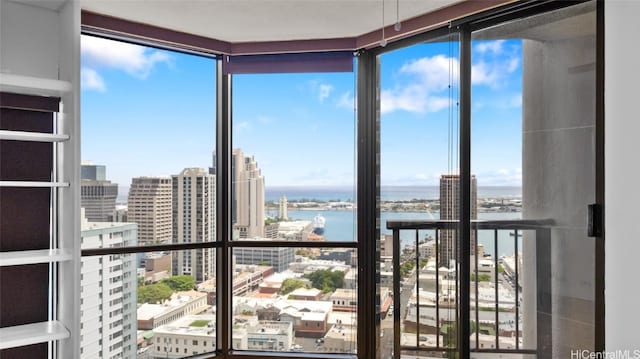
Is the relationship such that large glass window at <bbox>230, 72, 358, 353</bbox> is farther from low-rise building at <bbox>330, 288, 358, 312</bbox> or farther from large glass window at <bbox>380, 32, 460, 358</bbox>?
large glass window at <bbox>380, 32, 460, 358</bbox>

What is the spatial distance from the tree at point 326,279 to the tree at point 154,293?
1.00 metres

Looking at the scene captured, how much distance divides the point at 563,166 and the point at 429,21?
45.9 inches

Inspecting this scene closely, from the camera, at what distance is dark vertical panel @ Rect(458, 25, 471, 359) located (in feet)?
8.66

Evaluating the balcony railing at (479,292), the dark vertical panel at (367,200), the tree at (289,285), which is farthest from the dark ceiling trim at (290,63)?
the tree at (289,285)

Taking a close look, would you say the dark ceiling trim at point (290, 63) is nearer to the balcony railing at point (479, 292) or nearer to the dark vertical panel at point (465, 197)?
the dark vertical panel at point (465, 197)

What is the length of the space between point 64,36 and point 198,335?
2192 mm

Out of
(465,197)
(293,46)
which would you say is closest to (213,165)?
(293,46)

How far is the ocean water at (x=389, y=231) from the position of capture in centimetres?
249

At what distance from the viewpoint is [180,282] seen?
10.8 ft

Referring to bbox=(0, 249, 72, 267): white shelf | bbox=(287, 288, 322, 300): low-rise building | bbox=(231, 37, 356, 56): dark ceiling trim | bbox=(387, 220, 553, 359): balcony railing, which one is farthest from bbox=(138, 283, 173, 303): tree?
bbox=(231, 37, 356, 56): dark ceiling trim

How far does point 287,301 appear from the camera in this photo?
3.41 meters

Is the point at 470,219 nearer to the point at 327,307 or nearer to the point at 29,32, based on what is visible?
the point at 327,307

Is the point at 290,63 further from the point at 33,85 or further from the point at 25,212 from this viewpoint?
the point at 25,212

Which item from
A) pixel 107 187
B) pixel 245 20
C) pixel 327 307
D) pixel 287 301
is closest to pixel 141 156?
pixel 107 187
